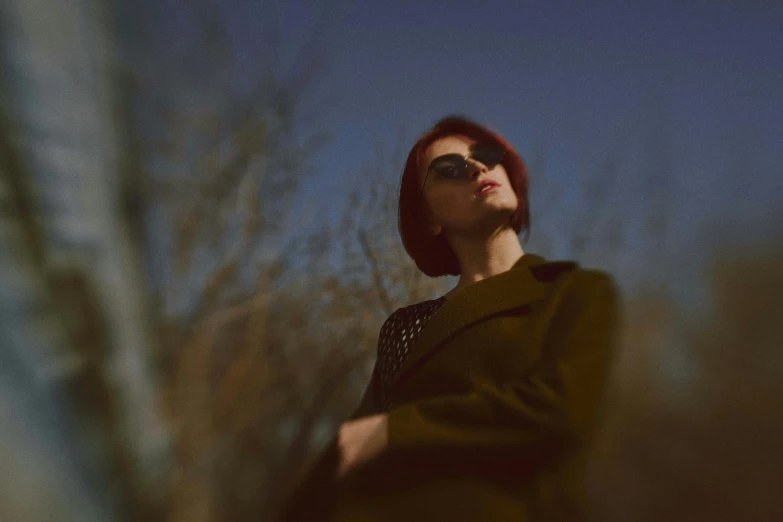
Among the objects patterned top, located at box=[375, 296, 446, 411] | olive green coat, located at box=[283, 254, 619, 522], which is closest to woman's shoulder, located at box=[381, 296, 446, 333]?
patterned top, located at box=[375, 296, 446, 411]

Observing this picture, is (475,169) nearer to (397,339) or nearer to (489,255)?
(489,255)

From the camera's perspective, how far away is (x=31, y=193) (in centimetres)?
79

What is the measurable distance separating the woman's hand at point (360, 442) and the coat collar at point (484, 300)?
0.17m

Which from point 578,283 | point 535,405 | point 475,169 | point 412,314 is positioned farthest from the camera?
point 412,314

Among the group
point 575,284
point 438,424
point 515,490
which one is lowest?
point 515,490

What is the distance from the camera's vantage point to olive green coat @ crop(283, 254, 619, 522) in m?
0.83

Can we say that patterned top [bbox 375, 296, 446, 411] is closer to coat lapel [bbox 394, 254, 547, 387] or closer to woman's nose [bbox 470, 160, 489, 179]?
coat lapel [bbox 394, 254, 547, 387]

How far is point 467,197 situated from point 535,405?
468 millimetres

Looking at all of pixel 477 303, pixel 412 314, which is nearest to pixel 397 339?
pixel 412 314

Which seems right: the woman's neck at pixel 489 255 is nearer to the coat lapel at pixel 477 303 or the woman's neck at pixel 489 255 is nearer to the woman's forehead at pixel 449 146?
the coat lapel at pixel 477 303

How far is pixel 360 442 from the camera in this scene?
0.92m

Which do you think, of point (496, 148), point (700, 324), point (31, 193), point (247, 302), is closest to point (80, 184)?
point (31, 193)

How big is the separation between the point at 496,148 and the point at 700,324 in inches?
20.4

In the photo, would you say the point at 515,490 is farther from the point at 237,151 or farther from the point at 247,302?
the point at 237,151
